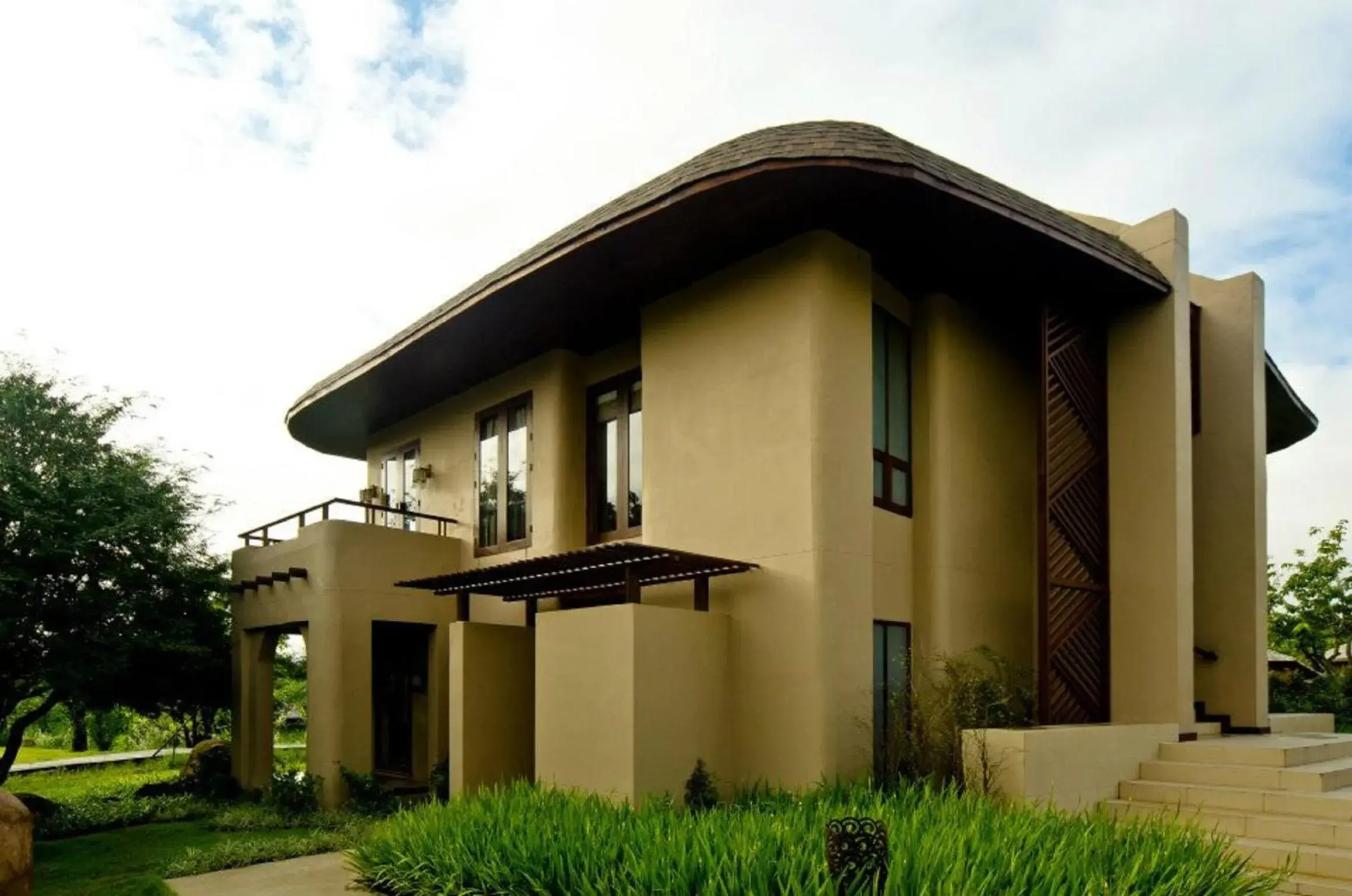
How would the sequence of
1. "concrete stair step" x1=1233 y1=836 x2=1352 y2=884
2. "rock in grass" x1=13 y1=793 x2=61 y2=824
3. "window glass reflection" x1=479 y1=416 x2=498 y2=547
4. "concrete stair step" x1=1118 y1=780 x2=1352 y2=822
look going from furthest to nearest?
"window glass reflection" x1=479 y1=416 x2=498 y2=547, "rock in grass" x1=13 y1=793 x2=61 y2=824, "concrete stair step" x1=1118 y1=780 x2=1352 y2=822, "concrete stair step" x1=1233 y1=836 x2=1352 y2=884

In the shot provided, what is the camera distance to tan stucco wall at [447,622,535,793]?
12.1m

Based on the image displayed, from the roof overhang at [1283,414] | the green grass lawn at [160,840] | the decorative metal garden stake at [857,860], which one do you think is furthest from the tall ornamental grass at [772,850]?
the roof overhang at [1283,414]

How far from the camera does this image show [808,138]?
935 centimetres

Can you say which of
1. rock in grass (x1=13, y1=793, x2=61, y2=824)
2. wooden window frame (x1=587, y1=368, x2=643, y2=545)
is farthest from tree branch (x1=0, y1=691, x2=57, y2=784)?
wooden window frame (x1=587, y1=368, x2=643, y2=545)

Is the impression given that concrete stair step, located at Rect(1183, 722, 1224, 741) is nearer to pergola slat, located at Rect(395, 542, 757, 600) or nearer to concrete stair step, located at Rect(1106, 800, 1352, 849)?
concrete stair step, located at Rect(1106, 800, 1352, 849)

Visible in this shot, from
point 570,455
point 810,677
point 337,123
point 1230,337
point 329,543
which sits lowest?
point 810,677

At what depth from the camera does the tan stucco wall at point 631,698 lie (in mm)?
9531

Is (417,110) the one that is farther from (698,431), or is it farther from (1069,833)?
(1069,833)

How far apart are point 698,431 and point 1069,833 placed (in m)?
5.82

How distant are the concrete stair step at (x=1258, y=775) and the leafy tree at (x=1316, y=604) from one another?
1862cm

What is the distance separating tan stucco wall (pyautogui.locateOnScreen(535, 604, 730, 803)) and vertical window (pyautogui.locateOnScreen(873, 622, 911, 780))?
4.86 ft

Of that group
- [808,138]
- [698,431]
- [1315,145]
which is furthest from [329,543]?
[1315,145]

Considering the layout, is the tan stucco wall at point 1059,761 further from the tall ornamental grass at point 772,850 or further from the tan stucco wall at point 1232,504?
the tan stucco wall at point 1232,504

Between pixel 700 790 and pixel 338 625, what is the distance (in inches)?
262
